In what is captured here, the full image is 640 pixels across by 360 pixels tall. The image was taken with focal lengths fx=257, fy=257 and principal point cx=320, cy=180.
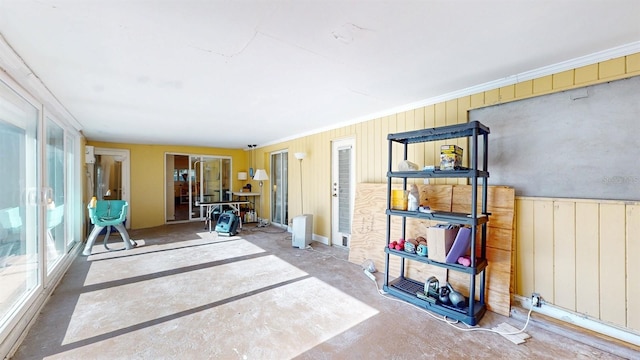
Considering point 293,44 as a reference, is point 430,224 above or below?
below

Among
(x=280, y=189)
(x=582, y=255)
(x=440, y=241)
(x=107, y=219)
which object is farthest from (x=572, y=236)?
(x=107, y=219)

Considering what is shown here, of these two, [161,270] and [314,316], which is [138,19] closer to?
[314,316]

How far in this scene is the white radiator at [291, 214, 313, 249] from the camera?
461 cm

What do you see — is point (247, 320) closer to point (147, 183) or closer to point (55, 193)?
point (55, 193)

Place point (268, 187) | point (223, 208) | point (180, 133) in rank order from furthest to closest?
point (223, 208) → point (268, 187) → point (180, 133)

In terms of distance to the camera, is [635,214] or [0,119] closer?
[635,214]

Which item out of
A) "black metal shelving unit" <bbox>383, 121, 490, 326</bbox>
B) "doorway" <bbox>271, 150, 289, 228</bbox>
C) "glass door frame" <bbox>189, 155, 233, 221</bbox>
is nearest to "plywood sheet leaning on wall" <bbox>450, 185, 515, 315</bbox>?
"black metal shelving unit" <bbox>383, 121, 490, 326</bbox>

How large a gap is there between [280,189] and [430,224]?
14.1 ft

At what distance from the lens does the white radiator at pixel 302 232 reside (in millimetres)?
4605

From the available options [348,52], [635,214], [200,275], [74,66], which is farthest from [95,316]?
[635,214]

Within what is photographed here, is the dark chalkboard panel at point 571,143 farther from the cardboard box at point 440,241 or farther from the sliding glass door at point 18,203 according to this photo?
the sliding glass door at point 18,203

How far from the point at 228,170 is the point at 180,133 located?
→ 267 centimetres

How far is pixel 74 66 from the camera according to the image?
227cm

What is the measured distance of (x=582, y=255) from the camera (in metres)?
2.17
